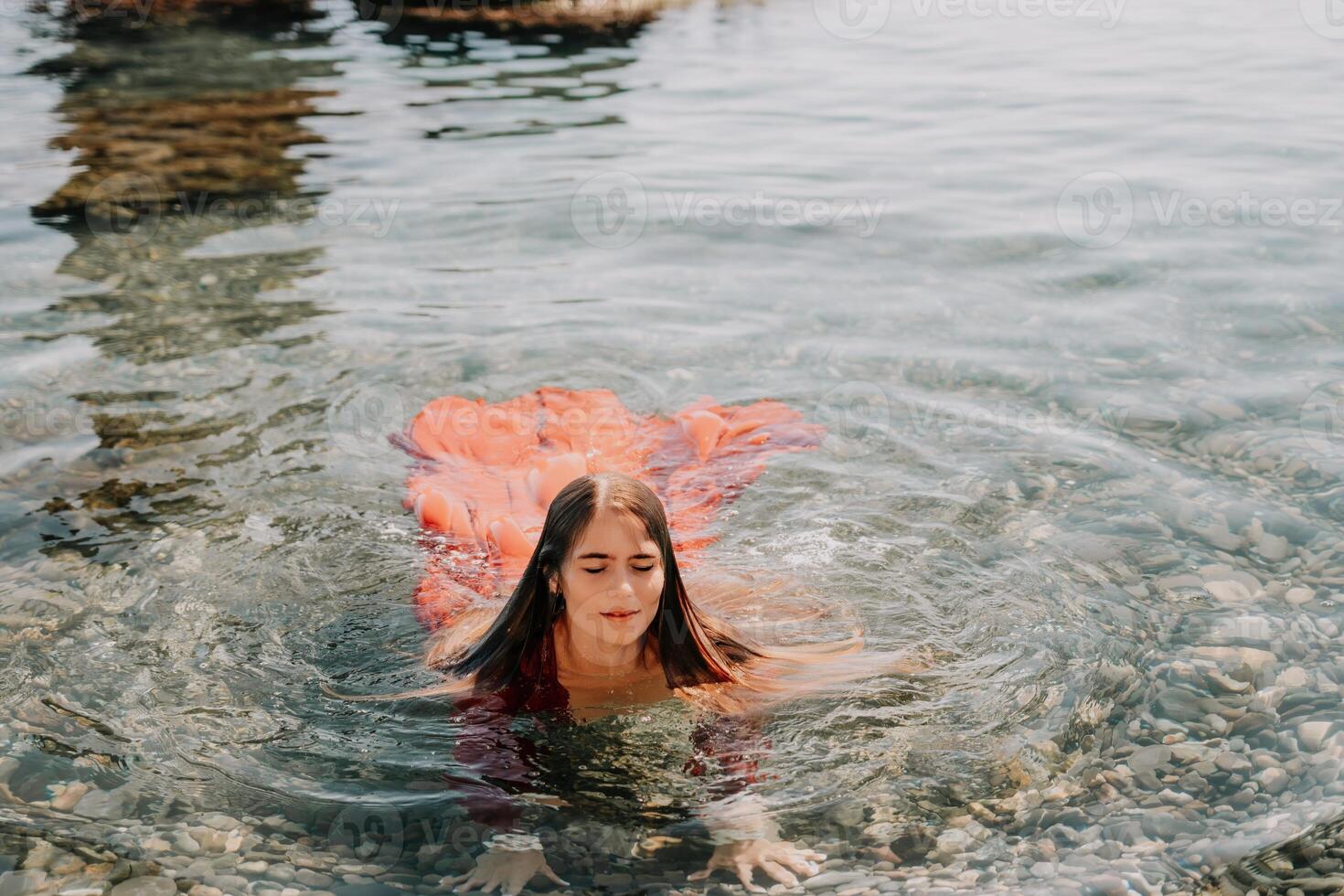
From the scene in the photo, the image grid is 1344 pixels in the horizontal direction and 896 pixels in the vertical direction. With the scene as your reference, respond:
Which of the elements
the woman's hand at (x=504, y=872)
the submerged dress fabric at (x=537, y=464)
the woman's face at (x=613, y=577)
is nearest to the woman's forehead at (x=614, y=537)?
the woman's face at (x=613, y=577)

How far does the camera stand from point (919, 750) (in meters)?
4.43

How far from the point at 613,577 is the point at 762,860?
1015mm

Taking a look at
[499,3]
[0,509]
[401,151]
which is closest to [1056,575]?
[0,509]

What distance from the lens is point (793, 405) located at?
7.19 metres

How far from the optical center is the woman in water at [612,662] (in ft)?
13.3

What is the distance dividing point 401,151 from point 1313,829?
1069 cm

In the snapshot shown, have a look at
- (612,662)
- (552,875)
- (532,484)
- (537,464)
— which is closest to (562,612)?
(612,662)

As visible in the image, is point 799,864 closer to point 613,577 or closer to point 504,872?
point 504,872

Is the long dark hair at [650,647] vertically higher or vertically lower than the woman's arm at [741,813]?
higher

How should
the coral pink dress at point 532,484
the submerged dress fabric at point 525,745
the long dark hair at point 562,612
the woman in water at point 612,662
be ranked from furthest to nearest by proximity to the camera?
the coral pink dress at point 532,484 → the submerged dress fabric at point 525,745 → the long dark hair at point 562,612 → the woman in water at point 612,662

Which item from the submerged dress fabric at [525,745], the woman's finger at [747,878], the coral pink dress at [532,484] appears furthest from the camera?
the coral pink dress at [532,484]

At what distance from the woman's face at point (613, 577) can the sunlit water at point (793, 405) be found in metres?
0.61

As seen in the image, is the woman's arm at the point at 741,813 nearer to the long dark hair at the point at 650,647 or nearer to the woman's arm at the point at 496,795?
the long dark hair at the point at 650,647

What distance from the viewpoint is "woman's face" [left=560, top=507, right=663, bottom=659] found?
4.14 metres
